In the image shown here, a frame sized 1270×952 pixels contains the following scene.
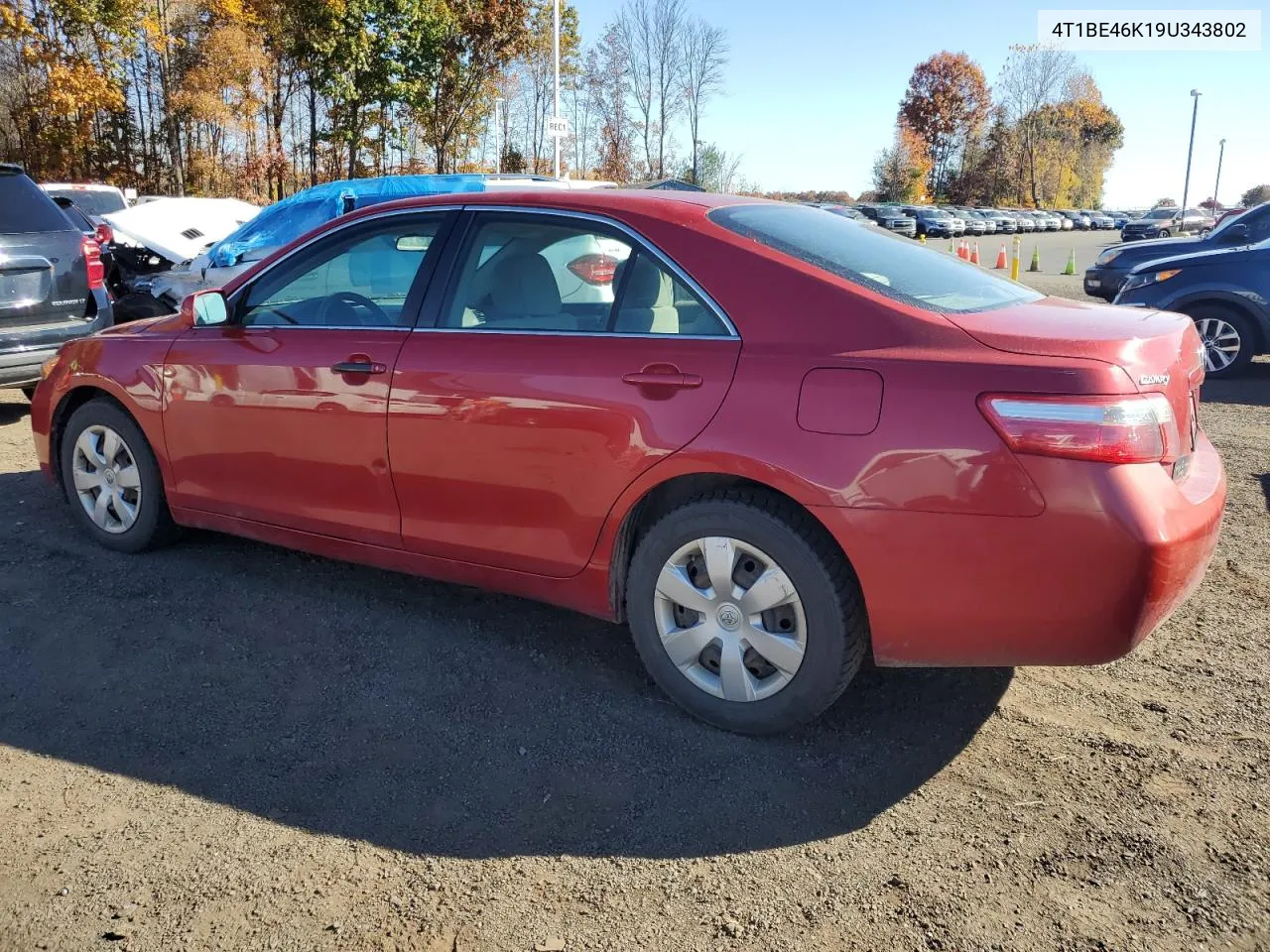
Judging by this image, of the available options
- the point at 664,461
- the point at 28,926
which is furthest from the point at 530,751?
the point at 28,926

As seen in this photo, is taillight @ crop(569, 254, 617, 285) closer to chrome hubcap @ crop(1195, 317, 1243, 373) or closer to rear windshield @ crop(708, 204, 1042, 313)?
rear windshield @ crop(708, 204, 1042, 313)

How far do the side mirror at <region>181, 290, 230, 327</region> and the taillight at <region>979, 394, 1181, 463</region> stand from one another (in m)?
3.03

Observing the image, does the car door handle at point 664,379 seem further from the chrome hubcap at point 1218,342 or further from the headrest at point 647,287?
the chrome hubcap at point 1218,342

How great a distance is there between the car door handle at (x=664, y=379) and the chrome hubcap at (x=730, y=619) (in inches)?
18.3

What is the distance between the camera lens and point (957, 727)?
3168 mm

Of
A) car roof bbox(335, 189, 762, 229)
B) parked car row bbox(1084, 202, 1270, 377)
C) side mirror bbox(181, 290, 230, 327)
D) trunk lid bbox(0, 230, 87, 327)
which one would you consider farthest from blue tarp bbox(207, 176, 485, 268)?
parked car row bbox(1084, 202, 1270, 377)

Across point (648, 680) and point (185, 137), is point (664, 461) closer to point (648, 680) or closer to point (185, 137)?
point (648, 680)

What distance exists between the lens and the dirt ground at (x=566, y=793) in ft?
7.63

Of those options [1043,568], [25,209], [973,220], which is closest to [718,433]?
[1043,568]

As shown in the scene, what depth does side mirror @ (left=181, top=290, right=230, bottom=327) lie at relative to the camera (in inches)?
162

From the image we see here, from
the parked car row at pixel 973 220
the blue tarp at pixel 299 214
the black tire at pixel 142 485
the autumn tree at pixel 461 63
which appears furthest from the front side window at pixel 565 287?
the parked car row at pixel 973 220

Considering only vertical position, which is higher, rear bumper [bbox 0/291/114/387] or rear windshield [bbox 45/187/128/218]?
rear windshield [bbox 45/187/128/218]

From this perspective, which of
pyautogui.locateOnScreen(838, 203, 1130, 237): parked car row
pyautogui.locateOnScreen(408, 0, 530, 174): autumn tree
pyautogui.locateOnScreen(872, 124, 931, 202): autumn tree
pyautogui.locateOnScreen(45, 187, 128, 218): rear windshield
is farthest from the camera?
pyautogui.locateOnScreen(872, 124, 931, 202): autumn tree

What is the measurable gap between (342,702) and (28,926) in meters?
1.15
